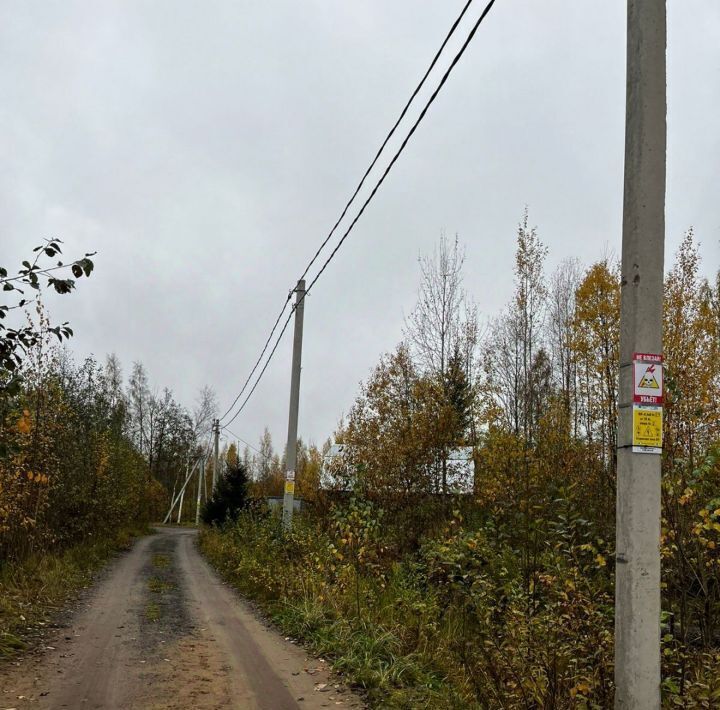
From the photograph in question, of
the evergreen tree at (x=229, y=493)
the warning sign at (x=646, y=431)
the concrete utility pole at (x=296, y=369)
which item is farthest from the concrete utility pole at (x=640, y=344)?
the evergreen tree at (x=229, y=493)

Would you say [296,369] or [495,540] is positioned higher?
[296,369]

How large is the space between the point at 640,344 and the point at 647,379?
0.20 m

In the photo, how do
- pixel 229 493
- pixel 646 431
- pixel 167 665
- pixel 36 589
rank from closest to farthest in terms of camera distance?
1. pixel 646 431
2. pixel 167 665
3. pixel 36 589
4. pixel 229 493

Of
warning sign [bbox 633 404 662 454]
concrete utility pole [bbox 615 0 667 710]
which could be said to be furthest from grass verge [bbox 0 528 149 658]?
warning sign [bbox 633 404 662 454]

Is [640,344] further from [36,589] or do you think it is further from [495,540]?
[36,589]

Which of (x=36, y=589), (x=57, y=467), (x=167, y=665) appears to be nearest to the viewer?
(x=167, y=665)

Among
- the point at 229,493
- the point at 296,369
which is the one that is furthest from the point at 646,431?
the point at 229,493

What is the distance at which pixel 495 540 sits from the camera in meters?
8.87

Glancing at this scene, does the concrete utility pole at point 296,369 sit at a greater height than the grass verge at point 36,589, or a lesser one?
greater

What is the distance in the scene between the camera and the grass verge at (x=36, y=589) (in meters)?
8.70

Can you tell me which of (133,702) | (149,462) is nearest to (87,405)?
(133,702)

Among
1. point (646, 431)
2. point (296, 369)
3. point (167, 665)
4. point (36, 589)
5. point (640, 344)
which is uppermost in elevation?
point (296, 369)

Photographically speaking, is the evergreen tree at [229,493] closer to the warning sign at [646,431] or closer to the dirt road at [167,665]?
the dirt road at [167,665]

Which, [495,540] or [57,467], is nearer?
[495,540]
